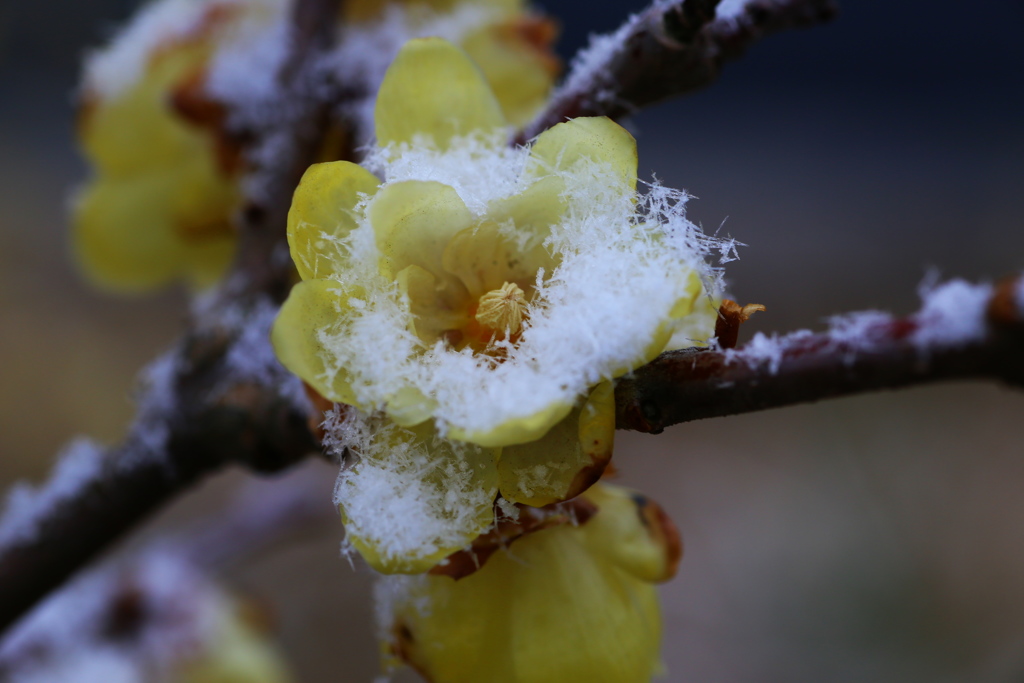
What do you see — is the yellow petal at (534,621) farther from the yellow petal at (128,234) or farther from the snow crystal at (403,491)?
the yellow petal at (128,234)

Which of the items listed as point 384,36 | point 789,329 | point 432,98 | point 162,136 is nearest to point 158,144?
point 162,136

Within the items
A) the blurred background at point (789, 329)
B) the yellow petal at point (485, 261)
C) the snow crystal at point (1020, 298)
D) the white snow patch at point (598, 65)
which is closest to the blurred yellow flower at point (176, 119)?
the white snow patch at point (598, 65)

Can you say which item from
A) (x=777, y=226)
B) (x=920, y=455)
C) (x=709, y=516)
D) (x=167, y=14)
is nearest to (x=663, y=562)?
(x=167, y=14)

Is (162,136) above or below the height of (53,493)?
above

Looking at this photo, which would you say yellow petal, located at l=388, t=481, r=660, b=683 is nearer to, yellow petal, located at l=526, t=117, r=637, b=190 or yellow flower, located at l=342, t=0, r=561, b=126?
yellow petal, located at l=526, t=117, r=637, b=190

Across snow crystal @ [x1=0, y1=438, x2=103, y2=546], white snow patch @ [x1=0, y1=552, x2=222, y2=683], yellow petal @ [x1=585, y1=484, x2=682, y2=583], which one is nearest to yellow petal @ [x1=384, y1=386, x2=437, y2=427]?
yellow petal @ [x1=585, y1=484, x2=682, y2=583]

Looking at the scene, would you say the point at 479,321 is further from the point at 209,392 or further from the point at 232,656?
the point at 232,656

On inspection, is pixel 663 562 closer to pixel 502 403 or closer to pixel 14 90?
pixel 502 403
